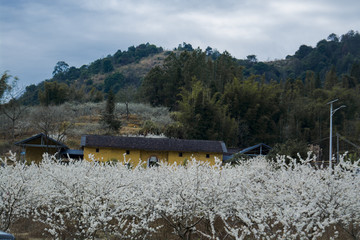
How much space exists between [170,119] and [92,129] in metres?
8.30

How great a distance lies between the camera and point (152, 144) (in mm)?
26625

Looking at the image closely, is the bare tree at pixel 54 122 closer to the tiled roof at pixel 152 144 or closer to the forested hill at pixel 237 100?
the forested hill at pixel 237 100

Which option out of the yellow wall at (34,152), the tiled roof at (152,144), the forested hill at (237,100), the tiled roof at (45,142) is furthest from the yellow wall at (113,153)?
the forested hill at (237,100)

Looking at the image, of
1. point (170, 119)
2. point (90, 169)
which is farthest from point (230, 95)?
point (90, 169)

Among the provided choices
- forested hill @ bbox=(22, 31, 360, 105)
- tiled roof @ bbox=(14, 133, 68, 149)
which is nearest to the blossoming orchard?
tiled roof @ bbox=(14, 133, 68, 149)

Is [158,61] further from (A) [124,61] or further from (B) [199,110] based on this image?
(B) [199,110]

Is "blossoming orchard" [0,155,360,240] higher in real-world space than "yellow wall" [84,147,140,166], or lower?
higher

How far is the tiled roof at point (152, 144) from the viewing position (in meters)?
25.9

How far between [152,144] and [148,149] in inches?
20.2

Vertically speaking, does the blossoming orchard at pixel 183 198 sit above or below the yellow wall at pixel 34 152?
above

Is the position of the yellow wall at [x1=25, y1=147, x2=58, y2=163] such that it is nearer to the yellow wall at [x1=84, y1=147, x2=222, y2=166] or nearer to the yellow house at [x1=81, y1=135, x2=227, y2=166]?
the yellow house at [x1=81, y1=135, x2=227, y2=166]

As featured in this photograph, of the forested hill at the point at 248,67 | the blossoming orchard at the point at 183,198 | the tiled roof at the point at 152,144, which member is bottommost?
the tiled roof at the point at 152,144

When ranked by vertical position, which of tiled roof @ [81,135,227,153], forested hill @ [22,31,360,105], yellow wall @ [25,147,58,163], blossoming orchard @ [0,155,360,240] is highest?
forested hill @ [22,31,360,105]

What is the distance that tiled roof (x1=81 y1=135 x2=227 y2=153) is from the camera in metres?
25.9
